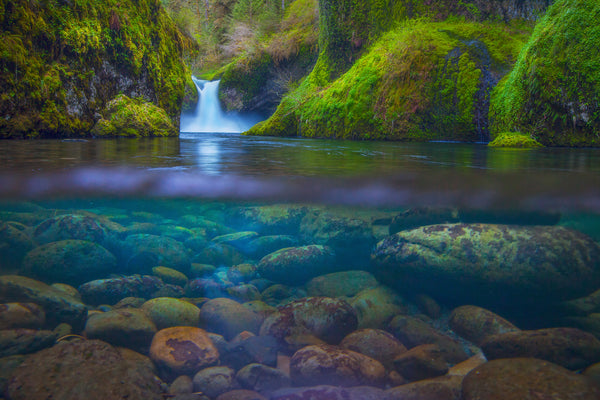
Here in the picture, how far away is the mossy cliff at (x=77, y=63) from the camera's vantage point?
751cm

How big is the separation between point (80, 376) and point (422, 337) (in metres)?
2.19

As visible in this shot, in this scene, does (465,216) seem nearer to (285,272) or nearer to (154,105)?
(285,272)

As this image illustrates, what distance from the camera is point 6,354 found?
190 cm

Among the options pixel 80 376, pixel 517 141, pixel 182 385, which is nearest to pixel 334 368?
pixel 182 385

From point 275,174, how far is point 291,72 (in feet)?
66.8

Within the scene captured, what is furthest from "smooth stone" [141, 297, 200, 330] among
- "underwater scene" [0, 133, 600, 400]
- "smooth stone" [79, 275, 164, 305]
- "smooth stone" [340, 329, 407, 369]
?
"smooth stone" [340, 329, 407, 369]

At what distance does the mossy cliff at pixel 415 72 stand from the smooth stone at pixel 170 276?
9.57m

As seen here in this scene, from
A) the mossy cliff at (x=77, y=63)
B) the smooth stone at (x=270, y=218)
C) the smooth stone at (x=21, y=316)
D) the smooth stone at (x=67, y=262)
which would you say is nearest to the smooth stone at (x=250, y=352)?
the smooth stone at (x=21, y=316)

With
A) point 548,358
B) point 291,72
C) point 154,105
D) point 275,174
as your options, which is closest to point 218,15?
point 291,72

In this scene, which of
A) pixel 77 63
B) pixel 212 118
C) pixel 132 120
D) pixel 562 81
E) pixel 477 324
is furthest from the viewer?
pixel 212 118

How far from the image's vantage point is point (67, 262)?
2.89 meters

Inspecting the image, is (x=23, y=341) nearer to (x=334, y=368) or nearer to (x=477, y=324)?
(x=334, y=368)

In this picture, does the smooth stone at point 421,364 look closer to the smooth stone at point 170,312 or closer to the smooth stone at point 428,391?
the smooth stone at point 428,391

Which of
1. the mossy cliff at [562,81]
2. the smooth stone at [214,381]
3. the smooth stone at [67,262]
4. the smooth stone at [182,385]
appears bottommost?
the smooth stone at [182,385]
